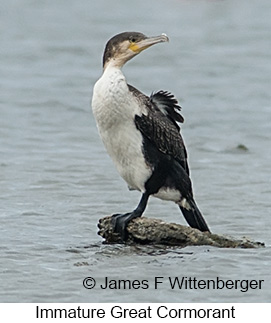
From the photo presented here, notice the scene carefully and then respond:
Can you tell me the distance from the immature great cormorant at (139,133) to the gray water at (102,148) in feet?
1.92

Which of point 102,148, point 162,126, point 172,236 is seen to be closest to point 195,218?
point 172,236

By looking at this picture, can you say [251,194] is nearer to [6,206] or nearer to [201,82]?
[6,206]

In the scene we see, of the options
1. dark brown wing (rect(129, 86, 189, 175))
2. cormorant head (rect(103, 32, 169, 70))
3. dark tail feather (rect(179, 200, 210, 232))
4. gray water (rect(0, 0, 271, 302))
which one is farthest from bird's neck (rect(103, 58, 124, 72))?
gray water (rect(0, 0, 271, 302))

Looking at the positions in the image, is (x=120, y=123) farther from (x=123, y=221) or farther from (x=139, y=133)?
(x=123, y=221)

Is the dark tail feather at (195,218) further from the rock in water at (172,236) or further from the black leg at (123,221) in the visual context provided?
the black leg at (123,221)

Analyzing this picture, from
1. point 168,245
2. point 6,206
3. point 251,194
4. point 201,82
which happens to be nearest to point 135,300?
point 168,245

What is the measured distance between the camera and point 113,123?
9484 mm

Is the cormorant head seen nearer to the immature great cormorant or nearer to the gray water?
the immature great cormorant

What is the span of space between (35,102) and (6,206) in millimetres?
6893

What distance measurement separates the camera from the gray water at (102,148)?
9117mm

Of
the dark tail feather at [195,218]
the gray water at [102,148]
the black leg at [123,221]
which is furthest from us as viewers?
the dark tail feather at [195,218]

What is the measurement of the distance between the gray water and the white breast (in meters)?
0.67

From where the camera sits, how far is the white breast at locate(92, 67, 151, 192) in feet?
30.9

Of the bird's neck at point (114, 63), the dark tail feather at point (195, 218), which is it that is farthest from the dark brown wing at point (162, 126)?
the dark tail feather at point (195, 218)
